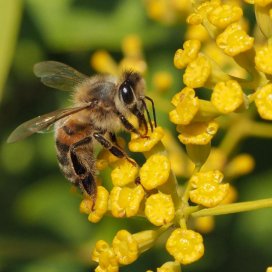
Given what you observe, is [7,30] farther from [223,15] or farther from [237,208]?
[237,208]

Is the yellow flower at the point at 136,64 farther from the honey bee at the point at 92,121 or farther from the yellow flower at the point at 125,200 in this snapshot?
the yellow flower at the point at 125,200

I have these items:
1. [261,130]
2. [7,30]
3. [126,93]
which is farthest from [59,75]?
[261,130]

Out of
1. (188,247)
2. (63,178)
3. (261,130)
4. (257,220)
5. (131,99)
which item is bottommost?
(257,220)

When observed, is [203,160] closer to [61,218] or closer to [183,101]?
[183,101]

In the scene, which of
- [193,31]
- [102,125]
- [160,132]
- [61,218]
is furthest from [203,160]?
[61,218]

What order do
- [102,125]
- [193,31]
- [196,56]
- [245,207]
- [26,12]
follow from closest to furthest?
[245,207] → [196,56] → [102,125] → [193,31] → [26,12]

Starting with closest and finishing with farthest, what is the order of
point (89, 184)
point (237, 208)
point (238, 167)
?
point (237, 208)
point (89, 184)
point (238, 167)

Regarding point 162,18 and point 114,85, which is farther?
point 162,18
